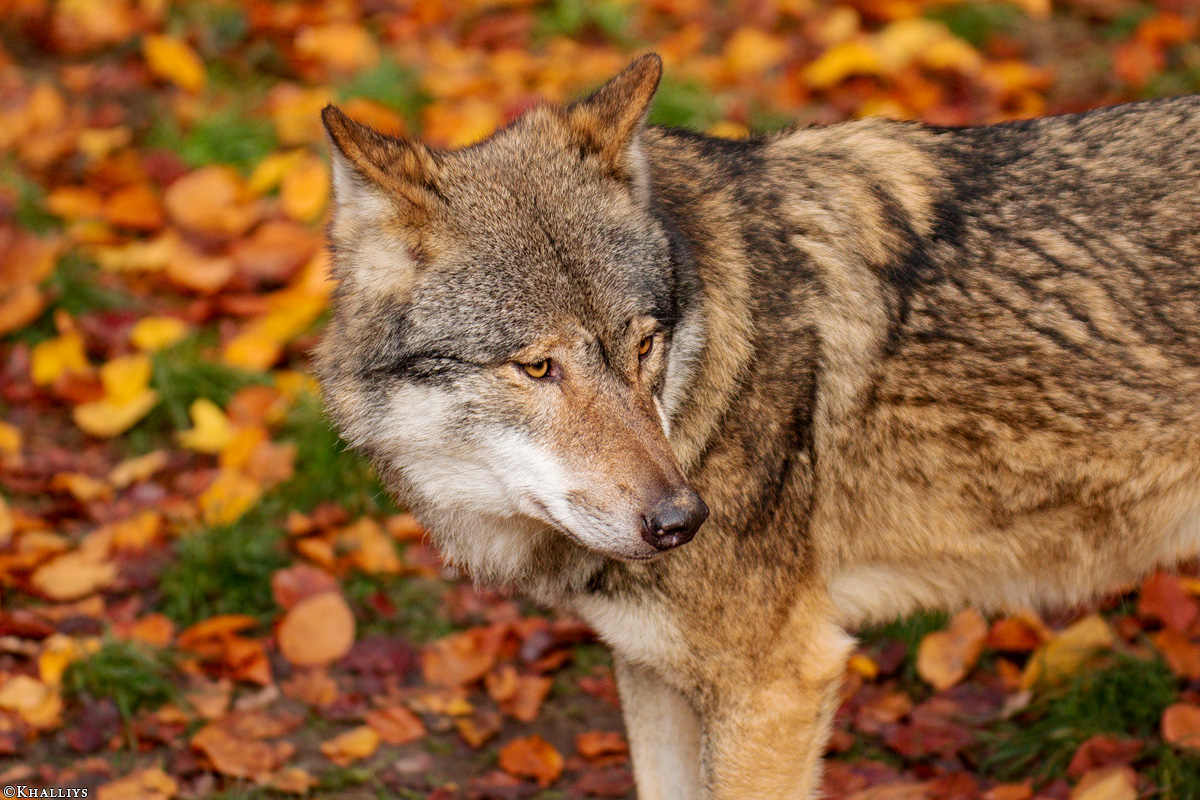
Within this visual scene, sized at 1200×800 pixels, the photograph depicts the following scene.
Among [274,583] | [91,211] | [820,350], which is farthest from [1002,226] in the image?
[91,211]

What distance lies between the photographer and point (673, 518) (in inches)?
108

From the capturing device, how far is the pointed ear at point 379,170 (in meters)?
2.86

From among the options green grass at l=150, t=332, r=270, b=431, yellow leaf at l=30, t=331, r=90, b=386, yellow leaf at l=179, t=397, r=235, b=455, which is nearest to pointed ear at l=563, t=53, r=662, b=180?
yellow leaf at l=179, t=397, r=235, b=455

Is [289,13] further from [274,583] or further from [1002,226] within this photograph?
[1002,226]

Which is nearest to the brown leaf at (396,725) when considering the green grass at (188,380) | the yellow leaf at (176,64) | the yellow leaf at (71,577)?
the yellow leaf at (71,577)

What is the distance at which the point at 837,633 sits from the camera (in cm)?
326

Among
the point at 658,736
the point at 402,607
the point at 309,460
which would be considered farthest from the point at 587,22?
the point at 658,736

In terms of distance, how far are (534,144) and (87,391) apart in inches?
129

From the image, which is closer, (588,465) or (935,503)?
(588,465)

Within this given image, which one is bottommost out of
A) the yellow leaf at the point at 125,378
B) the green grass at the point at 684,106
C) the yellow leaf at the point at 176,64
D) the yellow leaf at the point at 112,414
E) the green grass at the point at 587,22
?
the yellow leaf at the point at 112,414

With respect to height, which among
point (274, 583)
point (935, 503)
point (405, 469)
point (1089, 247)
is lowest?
point (274, 583)

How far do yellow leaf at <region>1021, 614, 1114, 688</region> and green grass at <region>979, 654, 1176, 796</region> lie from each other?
0.28 ft

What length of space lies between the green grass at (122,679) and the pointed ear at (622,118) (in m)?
2.56

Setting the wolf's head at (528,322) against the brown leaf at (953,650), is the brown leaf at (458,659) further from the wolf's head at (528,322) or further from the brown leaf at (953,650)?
the brown leaf at (953,650)
